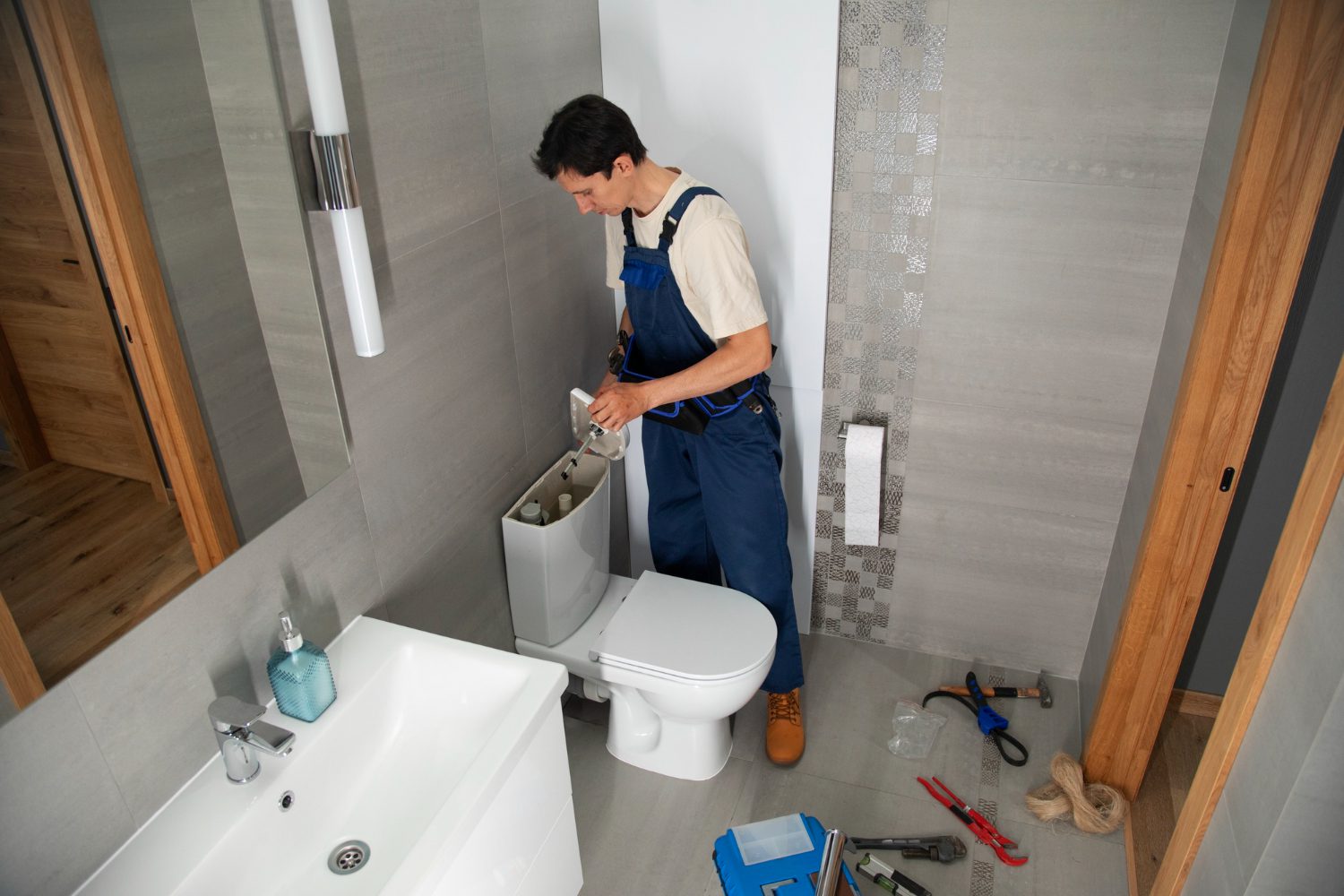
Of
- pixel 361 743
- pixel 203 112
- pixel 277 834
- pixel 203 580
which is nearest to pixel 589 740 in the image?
pixel 361 743

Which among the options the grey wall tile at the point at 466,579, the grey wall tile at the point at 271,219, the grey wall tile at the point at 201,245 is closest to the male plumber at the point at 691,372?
the grey wall tile at the point at 466,579

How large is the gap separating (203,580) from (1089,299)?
191cm

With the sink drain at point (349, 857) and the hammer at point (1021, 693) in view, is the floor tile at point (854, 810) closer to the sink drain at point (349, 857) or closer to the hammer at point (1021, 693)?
the hammer at point (1021, 693)

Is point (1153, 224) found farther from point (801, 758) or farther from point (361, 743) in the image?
point (361, 743)

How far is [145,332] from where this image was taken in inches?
49.6

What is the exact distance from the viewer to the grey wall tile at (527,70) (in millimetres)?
1930

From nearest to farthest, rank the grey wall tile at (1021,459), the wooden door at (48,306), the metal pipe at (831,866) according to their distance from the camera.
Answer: the wooden door at (48,306) < the metal pipe at (831,866) < the grey wall tile at (1021,459)

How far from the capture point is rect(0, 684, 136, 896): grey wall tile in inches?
45.8

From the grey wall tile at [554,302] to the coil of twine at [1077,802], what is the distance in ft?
4.83

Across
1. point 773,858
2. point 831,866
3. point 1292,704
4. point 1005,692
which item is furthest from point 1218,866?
point 1005,692

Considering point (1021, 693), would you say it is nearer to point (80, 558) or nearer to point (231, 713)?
point (231, 713)

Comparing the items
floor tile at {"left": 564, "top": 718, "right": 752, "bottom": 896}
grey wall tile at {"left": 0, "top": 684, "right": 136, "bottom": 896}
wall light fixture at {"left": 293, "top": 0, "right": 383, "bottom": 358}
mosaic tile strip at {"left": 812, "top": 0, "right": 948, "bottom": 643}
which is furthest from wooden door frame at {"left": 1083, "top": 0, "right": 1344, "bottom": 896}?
grey wall tile at {"left": 0, "top": 684, "right": 136, "bottom": 896}

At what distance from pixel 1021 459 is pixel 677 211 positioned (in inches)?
43.8

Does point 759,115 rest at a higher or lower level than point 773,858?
higher
